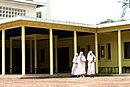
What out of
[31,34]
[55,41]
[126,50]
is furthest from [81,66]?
[55,41]

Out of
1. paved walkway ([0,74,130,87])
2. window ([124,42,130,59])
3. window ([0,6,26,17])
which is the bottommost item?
paved walkway ([0,74,130,87])

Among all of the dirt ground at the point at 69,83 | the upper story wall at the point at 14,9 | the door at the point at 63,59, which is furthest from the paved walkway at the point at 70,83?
the door at the point at 63,59

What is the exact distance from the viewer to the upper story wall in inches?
1038

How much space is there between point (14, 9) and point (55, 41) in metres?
4.20

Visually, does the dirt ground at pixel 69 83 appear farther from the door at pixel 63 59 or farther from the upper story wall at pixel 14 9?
the door at pixel 63 59

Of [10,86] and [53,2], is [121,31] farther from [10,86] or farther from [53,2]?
[53,2]

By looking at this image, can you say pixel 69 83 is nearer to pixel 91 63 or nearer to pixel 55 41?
pixel 91 63

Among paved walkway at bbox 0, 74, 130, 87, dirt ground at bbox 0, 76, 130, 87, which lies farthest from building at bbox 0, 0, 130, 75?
dirt ground at bbox 0, 76, 130, 87

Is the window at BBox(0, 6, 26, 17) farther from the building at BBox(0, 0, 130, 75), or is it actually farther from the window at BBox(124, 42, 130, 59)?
the window at BBox(124, 42, 130, 59)

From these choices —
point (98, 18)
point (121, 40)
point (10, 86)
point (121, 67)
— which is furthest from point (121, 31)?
point (98, 18)

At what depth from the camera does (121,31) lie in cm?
2456

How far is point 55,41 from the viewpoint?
90.7 ft

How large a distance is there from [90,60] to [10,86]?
26.8 feet

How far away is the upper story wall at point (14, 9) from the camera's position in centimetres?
2636
